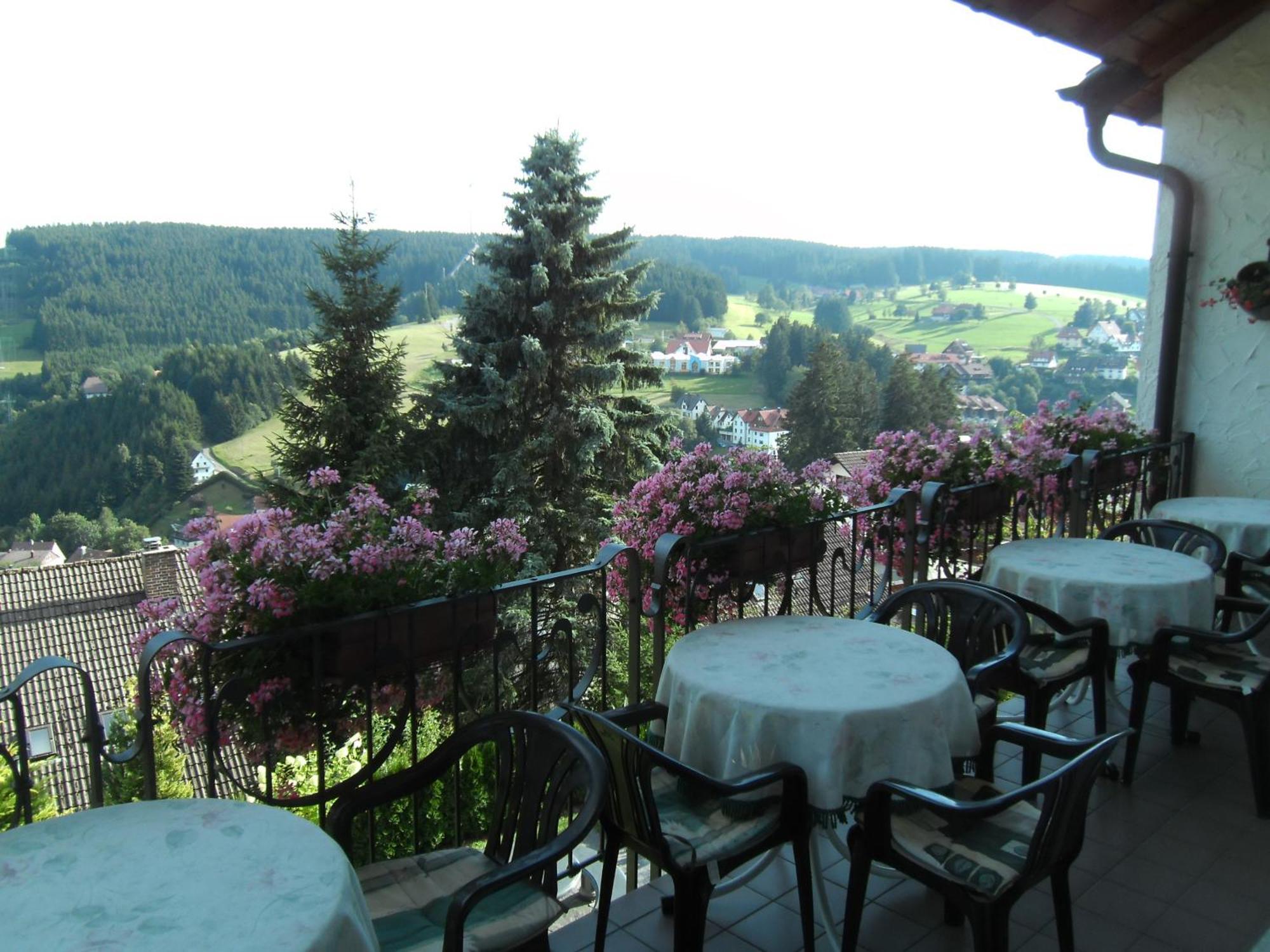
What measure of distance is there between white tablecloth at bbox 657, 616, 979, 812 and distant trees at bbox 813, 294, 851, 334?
26492mm

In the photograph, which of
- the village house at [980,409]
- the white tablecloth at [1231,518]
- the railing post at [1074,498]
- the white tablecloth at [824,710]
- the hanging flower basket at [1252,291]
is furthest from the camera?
the hanging flower basket at [1252,291]

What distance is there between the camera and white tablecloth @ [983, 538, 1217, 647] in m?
2.86

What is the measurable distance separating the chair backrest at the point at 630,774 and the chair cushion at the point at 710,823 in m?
0.06

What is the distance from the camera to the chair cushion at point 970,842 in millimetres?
1666

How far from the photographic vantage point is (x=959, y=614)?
2.63 metres

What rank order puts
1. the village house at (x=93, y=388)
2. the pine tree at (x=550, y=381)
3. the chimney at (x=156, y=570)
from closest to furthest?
1. the chimney at (x=156, y=570)
2. the pine tree at (x=550, y=381)
3. the village house at (x=93, y=388)

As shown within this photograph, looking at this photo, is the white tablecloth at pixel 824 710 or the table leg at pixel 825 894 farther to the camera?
the table leg at pixel 825 894

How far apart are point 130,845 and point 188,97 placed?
132 ft

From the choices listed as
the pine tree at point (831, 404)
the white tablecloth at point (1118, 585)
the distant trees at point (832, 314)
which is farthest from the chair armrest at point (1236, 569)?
the distant trees at point (832, 314)

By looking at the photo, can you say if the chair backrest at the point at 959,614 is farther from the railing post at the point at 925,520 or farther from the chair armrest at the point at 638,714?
the chair armrest at the point at 638,714

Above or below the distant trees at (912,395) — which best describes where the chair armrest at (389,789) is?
above

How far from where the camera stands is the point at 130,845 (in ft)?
4.24

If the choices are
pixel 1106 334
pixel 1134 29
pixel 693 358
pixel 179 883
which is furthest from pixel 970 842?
pixel 693 358

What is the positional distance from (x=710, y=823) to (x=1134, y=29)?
4.68 meters
